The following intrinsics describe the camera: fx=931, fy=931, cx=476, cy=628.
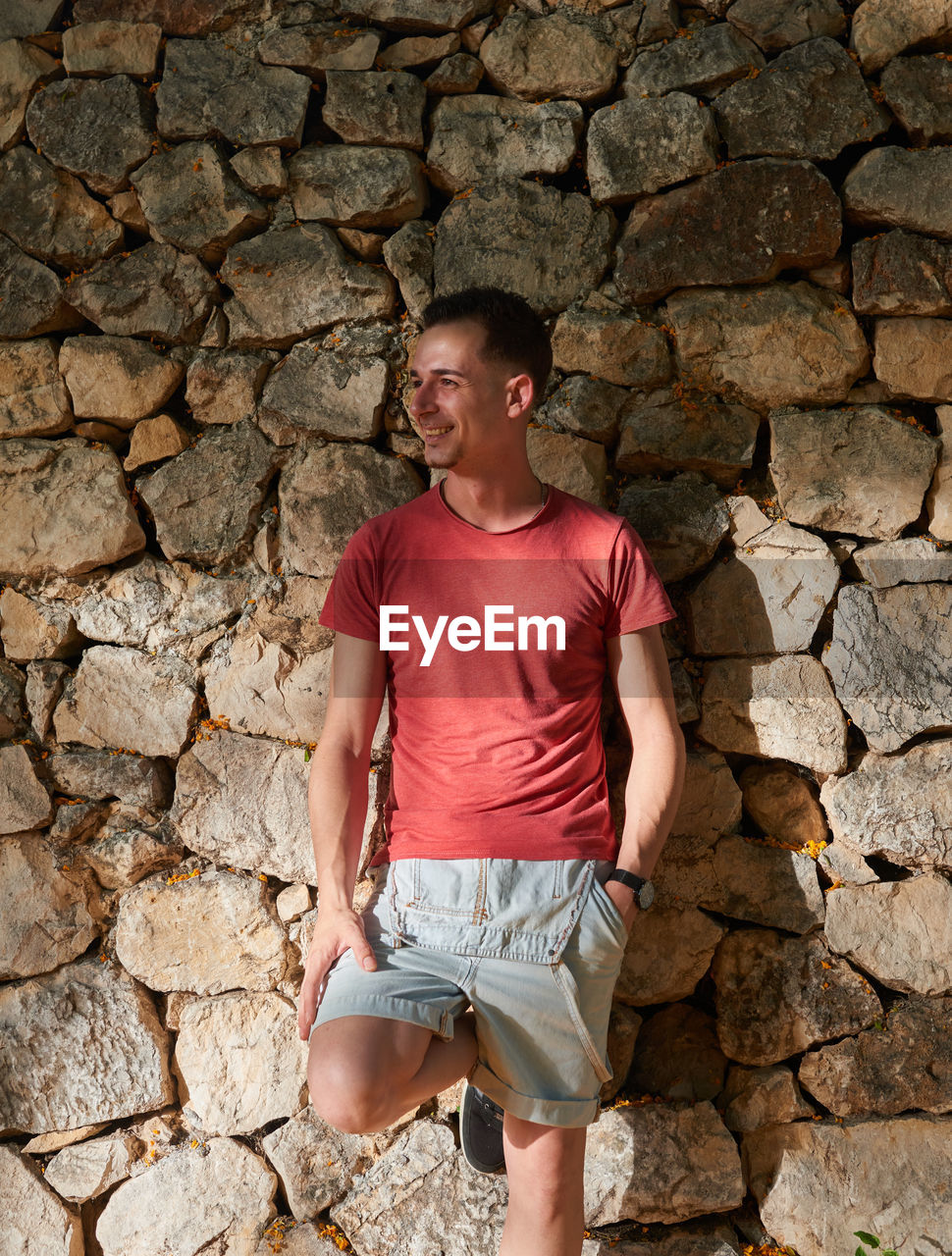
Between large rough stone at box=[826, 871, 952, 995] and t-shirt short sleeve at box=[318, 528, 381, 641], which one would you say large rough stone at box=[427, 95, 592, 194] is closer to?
t-shirt short sleeve at box=[318, 528, 381, 641]

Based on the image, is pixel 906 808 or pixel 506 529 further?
pixel 906 808

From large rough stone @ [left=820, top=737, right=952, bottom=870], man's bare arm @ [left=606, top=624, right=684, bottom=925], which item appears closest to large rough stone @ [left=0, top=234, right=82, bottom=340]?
man's bare arm @ [left=606, top=624, right=684, bottom=925]

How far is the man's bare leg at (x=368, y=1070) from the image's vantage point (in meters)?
1.47

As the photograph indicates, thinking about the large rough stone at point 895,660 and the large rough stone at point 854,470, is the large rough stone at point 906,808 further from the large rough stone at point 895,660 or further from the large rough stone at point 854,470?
the large rough stone at point 854,470

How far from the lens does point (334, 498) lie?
2.13m

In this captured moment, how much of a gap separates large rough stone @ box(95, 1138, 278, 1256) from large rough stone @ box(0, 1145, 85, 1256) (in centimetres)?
7

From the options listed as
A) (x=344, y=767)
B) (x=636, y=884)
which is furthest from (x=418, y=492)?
(x=636, y=884)

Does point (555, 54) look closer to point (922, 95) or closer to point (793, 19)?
point (793, 19)

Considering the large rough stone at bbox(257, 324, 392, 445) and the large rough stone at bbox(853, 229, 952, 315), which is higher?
the large rough stone at bbox(853, 229, 952, 315)

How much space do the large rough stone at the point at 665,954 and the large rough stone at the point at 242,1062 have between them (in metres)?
0.74

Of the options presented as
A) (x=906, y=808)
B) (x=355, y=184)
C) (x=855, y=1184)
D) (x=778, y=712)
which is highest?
(x=355, y=184)

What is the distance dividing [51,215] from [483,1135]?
2271 mm

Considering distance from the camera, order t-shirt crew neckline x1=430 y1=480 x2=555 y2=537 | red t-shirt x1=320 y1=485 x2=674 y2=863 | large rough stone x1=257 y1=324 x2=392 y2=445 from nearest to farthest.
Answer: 1. red t-shirt x1=320 y1=485 x2=674 y2=863
2. t-shirt crew neckline x1=430 y1=480 x2=555 y2=537
3. large rough stone x1=257 y1=324 x2=392 y2=445
